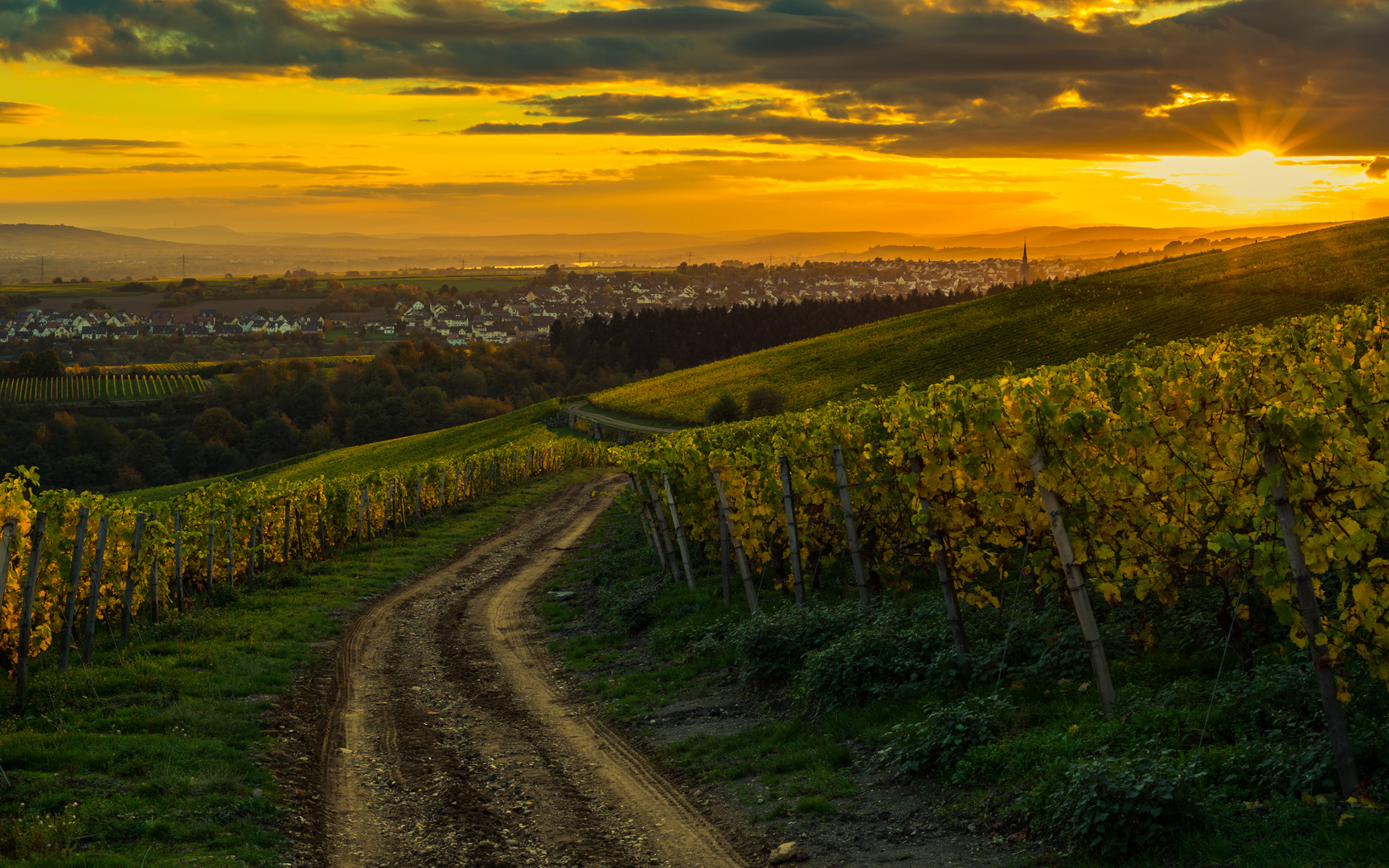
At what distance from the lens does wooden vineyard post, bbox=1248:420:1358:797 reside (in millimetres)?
6258

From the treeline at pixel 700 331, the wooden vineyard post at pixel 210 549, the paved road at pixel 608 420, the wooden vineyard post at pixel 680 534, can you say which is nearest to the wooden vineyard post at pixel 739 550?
the wooden vineyard post at pixel 680 534

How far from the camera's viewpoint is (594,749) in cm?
1112

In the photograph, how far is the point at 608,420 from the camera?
7838 centimetres

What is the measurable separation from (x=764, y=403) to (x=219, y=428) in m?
66.6

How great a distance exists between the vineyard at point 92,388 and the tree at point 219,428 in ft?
92.7

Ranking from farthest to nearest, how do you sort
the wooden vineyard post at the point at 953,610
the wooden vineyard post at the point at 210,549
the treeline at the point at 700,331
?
the treeline at the point at 700,331, the wooden vineyard post at the point at 210,549, the wooden vineyard post at the point at 953,610

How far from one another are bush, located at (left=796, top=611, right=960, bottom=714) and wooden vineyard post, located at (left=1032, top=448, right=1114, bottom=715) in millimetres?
2058

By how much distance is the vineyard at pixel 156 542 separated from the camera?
42.7ft

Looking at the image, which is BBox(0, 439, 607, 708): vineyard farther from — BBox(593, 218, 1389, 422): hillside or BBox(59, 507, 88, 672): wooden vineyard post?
BBox(593, 218, 1389, 422): hillside

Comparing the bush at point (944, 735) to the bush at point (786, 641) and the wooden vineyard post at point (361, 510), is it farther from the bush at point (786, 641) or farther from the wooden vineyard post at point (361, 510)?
the wooden vineyard post at point (361, 510)

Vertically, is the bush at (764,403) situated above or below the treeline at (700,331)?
below

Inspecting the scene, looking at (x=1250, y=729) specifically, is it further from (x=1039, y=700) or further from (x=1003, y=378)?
(x=1003, y=378)

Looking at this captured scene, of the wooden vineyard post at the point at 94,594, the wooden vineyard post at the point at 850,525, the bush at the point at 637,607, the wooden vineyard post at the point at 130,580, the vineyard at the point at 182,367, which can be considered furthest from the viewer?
the vineyard at the point at 182,367

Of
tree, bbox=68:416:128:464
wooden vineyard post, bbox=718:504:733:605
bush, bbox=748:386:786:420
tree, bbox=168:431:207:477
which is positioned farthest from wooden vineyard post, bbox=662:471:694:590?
tree, bbox=68:416:128:464
